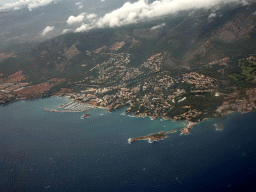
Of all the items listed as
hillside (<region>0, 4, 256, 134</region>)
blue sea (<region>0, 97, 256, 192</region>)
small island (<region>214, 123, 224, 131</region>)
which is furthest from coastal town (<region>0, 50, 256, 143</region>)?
blue sea (<region>0, 97, 256, 192</region>)

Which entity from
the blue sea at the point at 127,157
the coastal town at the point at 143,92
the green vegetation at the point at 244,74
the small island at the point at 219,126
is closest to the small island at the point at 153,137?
the coastal town at the point at 143,92

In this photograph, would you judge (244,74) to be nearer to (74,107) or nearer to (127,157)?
(127,157)

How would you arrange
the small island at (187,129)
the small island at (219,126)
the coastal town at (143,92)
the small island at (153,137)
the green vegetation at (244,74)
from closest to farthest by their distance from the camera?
the small island at (219,126) → the small island at (187,129) → the small island at (153,137) → the coastal town at (143,92) → the green vegetation at (244,74)

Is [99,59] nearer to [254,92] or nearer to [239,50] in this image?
[239,50]

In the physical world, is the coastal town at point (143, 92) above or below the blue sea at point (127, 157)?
above

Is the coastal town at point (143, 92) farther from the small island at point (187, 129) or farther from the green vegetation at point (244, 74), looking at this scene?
the green vegetation at point (244, 74)

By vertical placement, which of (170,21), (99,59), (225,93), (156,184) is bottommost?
(156,184)

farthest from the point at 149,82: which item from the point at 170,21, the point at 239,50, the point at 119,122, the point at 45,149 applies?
the point at 170,21

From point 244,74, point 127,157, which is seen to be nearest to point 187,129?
point 127,157

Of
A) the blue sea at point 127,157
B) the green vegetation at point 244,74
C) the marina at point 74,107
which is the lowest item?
the blue sea at point 127,157
